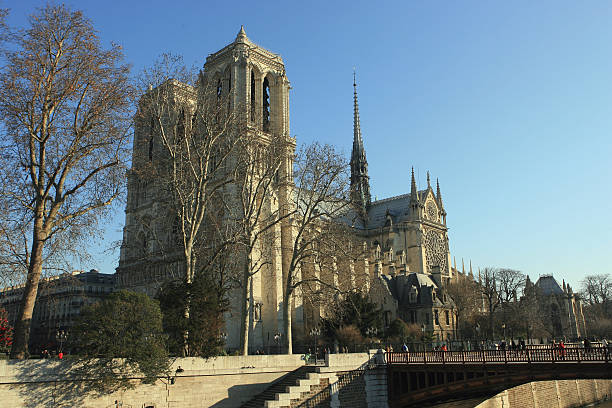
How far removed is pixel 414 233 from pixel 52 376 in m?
59.7

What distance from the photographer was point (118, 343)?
21625mm

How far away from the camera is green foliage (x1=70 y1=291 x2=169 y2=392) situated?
21.5 meters

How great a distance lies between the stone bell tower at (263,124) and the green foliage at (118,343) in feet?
60.3

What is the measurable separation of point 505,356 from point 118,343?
15848mm

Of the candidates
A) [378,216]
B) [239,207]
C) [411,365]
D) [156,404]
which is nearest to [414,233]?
[378,216]

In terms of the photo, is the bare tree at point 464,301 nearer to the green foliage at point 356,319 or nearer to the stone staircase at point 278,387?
the green foliage at point 356,319

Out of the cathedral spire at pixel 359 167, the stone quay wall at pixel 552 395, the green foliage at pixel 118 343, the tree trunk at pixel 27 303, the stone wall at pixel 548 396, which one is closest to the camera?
the tree trunk at pixel 27 303

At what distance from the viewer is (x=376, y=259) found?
64625 mm

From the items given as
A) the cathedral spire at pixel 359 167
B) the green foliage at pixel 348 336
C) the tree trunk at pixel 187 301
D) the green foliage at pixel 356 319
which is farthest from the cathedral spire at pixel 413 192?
the tree trunk at pixel 187 301

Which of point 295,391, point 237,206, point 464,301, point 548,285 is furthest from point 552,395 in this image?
point 548,285

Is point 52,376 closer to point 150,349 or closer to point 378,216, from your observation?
point 150,349

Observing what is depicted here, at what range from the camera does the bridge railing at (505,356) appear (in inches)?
736

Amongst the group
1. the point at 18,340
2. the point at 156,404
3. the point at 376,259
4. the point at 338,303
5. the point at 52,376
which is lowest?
the point at 156,404

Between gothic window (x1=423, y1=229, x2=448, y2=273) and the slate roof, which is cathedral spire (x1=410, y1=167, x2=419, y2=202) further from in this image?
gothic window (x1=423, y1=229, x2=448, y2=273)
